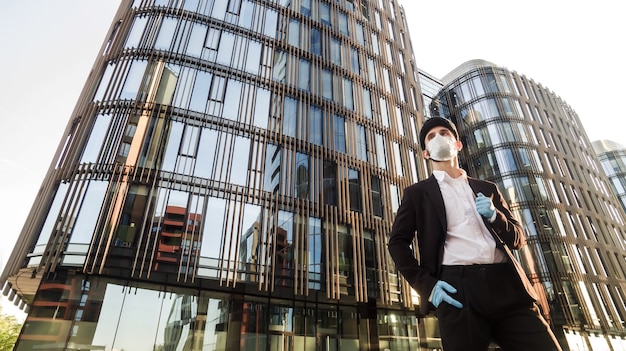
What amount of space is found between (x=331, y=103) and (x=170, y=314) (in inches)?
477

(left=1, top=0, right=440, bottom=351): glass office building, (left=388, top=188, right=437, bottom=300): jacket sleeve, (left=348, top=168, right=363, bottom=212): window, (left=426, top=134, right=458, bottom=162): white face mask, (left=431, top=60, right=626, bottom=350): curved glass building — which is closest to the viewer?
(left=388, top=188, right=437, bottom=300): jacket sleeve

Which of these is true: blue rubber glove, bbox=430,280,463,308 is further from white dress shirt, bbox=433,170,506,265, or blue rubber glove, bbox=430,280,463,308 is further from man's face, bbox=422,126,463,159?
man's face, bbox=422,126,463,159

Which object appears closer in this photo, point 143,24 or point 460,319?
point 460,319

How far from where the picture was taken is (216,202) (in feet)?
43.2

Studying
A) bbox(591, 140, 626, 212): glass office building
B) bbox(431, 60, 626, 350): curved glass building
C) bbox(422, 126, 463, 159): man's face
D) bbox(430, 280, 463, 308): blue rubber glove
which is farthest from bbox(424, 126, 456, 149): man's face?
bbox(591, 140, 626, 212): glass office building

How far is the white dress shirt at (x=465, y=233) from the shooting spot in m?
2.50

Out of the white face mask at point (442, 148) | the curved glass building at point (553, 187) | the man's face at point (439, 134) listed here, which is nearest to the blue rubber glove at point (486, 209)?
the white face mask at point (442, 148)

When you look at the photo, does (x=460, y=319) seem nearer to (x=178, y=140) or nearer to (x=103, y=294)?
(x=103, y=294)

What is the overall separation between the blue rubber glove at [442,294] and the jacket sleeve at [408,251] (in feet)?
0.13

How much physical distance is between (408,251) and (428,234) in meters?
0.20

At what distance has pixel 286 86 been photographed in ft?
56.9

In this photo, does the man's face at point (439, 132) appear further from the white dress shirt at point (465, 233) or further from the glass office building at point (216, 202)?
the glass office building at point (216, 202)

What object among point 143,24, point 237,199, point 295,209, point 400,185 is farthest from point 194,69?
point 400,185

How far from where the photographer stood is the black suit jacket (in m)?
2.52
